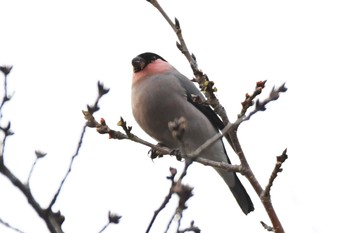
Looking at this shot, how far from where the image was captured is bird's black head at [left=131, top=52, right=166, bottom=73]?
20.4ft

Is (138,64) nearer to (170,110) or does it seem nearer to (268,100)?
(170,110)

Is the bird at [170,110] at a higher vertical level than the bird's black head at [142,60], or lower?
lower

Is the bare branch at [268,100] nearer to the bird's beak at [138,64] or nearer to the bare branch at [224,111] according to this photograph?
the bare branch at [224,111]

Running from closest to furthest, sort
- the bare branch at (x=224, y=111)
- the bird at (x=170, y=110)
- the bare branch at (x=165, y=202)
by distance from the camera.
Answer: the bare branch at (x=165, y=202)
the bare branch at (x=224, y=111)
the bird at (x=170, y=110)

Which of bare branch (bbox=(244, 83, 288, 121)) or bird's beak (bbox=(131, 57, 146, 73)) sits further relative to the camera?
bird's beak (bbox=(131, 57, 146, 73))

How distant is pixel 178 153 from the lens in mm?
4438

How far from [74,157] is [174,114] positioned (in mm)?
2869

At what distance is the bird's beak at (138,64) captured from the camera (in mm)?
6223

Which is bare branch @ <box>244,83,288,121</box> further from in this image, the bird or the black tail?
the black tail

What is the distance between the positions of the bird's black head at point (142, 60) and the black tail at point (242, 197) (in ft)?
5.15

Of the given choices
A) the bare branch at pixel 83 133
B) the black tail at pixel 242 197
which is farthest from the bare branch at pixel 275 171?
the black tail at pixel 242 197

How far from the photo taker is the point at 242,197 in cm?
625

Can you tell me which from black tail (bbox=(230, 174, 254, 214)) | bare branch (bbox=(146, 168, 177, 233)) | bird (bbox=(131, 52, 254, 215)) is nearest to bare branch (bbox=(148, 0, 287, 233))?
bare branch (bbox=(146, 168, 177, 233))

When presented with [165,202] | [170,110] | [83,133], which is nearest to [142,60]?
[170,110]
